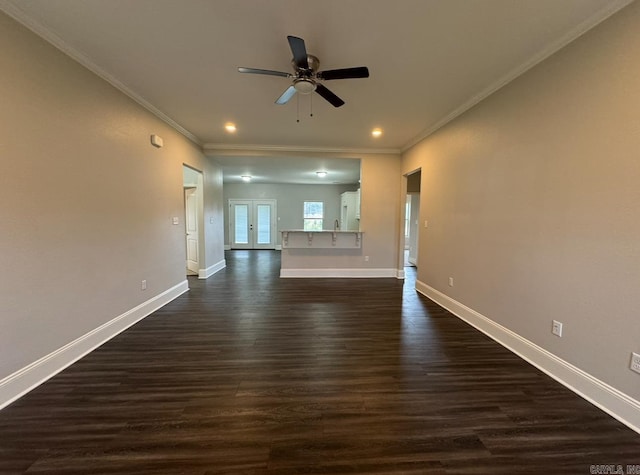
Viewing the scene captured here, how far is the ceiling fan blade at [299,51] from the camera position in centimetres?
180

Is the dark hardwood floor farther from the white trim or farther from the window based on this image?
the window

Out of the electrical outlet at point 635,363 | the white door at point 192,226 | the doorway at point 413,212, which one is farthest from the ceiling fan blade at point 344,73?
the doorway at point 413,212

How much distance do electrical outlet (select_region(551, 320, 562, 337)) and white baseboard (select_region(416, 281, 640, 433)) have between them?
19cm

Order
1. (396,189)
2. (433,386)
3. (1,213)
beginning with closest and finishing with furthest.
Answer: (1,213) → (433,386) → (396,189)

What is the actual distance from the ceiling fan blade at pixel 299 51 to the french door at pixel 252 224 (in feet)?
27.0

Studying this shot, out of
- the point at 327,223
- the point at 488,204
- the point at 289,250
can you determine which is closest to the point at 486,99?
the point at 488,204

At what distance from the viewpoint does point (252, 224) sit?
1027cm

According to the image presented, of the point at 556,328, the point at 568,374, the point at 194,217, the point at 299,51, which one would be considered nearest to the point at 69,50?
the point at 299,51

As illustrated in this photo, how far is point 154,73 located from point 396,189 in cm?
446

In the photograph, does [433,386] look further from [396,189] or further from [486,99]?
[396,189]

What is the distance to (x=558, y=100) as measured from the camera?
2123 millimetres

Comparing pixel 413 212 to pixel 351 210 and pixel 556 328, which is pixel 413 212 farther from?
pixel 556 328

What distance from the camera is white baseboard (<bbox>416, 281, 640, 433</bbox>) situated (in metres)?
1.66

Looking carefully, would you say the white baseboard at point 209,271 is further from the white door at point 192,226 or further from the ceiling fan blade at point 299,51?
the ceiling fan blade at point 299,51
